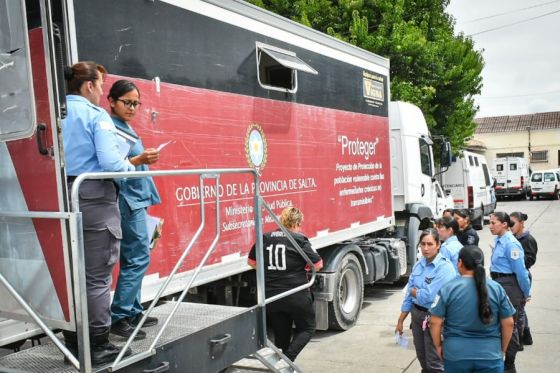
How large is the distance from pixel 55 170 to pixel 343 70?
214 inches

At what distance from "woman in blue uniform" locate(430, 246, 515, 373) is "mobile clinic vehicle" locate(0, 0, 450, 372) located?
4.07 ft

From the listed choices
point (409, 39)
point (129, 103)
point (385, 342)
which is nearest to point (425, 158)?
point (385, 342)

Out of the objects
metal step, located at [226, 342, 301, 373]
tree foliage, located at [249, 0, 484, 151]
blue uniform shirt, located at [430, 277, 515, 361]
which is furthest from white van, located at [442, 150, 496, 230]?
metal step, located at [226, 342, 301, 373]

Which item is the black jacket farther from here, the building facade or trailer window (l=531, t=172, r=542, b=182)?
the building facade

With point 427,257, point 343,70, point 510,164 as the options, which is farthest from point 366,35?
point 510,164

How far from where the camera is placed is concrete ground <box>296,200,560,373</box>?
6.08m

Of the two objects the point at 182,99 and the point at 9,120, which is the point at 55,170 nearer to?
the point at 9,120

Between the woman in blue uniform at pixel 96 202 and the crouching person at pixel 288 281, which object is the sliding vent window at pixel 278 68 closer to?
the crouching person at pixel 288 281

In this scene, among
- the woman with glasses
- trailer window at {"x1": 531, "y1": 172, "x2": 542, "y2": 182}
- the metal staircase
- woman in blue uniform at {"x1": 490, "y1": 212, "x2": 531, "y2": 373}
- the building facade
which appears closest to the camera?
the metal staircase

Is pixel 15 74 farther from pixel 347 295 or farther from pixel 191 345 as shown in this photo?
pixel 347 295

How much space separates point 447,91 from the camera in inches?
704

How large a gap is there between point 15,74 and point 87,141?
0.45 metres

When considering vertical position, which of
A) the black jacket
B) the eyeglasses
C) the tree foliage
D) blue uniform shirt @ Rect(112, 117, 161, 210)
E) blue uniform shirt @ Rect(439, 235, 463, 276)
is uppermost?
the tree foliage

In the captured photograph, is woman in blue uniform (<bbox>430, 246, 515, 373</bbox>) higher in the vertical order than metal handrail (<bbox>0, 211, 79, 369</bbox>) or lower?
lower
